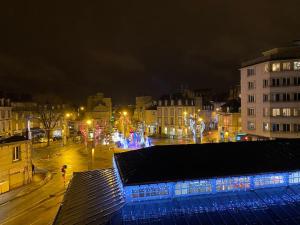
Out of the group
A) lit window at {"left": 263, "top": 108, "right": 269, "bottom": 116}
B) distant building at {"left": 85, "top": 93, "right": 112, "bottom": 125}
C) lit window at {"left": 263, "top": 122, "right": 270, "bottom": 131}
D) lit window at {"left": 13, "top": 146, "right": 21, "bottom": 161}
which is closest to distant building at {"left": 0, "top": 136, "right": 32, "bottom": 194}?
lit window at {"left": 13, "top": 146, "right": 21, "bottom": 161}

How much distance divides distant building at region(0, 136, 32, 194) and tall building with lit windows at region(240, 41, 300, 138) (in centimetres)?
4210

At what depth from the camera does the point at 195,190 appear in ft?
59.0

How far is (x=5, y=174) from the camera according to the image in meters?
39.2

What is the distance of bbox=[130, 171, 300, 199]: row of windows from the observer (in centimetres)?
1748

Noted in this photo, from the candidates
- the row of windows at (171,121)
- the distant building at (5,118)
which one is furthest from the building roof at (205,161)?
the row of windows at (171,121)

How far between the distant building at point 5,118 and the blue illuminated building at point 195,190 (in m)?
67.6

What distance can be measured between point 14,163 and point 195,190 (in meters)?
30.2

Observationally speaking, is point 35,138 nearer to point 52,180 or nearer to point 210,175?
point 52,180

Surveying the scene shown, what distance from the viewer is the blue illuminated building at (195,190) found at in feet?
51.6

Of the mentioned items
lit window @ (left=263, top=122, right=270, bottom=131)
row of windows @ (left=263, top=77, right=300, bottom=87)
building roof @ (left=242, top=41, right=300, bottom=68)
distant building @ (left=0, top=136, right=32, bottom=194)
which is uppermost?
building roof @ (left=242, top=41, right=300, bottom=68)

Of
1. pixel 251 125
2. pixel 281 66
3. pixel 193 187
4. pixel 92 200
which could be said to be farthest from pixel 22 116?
pixel 193 187

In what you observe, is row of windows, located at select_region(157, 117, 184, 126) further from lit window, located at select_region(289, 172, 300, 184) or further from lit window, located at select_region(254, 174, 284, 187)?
lit window, located at select_region(254, 174, 284, 187)

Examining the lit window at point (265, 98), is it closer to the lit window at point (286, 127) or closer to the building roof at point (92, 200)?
the lit window at point (286, 127)

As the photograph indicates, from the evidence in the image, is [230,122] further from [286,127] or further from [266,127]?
[286,127]
